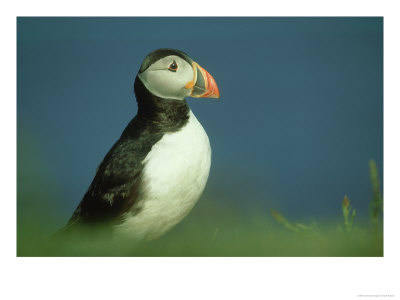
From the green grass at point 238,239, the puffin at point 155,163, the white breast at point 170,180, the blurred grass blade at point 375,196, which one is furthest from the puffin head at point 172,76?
the blurred grass blade at point 375,196

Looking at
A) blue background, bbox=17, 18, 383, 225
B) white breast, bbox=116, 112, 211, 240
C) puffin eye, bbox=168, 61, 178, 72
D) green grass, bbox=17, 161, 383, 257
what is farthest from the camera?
blue background, bbox=17, 18, 383, 225

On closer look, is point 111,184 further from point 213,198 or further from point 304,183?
point 304,183

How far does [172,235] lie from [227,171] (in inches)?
23.1

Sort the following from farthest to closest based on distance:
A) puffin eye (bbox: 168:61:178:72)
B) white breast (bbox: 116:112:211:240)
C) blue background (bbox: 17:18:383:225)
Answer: blue background (bbox: 17:18:383:225) < puffin eye (bbox: 168:61:178:72) < white breast (bbox: 116:112:211:240)

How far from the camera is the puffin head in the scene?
266 centimetres

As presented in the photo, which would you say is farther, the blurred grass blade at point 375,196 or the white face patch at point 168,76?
the blurred grass blade at point 375,196

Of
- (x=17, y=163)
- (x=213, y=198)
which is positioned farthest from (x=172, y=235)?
(x=17, y=163)

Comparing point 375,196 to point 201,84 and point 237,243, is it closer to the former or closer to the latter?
point 237,243

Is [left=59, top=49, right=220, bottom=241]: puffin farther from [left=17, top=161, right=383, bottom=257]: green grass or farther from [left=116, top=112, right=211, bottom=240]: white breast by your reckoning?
[left=17, top=161, right=383, bottom=257]: green grass

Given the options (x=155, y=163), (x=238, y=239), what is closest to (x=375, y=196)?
(x=238, y=239)

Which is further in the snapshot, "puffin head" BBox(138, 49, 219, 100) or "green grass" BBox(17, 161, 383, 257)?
"green grass" BBox(17, 161, 383, 257)

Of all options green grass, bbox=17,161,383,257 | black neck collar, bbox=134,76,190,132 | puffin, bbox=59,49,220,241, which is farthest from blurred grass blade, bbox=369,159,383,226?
black neck collar, bbox=134,76,190,132

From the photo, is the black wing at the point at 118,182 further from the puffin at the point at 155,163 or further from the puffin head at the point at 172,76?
Answer: the puffin head at the point at 172,76

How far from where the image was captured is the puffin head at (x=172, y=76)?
2.66 metres
